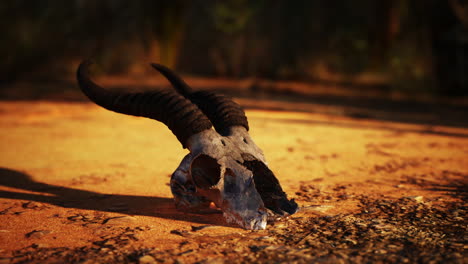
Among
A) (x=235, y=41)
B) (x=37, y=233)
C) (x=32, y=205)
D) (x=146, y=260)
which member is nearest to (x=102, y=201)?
(x=32, y=205)

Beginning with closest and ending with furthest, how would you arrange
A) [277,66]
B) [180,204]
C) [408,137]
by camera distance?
[180,204], [408,137], [277,66]

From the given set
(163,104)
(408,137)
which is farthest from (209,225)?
(408,137)

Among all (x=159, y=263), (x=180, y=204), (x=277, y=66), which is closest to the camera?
(x=159, y=263)

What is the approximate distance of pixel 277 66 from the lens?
16.4 metres

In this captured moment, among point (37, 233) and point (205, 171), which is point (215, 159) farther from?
point (37, 233)

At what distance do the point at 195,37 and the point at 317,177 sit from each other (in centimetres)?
1370

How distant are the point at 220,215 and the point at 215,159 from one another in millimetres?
480

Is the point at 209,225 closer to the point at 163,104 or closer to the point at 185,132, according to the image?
the point at 185,132

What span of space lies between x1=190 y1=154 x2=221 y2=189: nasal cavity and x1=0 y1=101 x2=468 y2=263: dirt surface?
0.27 metres

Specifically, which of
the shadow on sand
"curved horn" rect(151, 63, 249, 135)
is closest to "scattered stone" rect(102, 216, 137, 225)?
the shadow on sand

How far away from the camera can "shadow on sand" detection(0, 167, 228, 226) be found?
11.2 feet

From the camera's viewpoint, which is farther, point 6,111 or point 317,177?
point 6,111

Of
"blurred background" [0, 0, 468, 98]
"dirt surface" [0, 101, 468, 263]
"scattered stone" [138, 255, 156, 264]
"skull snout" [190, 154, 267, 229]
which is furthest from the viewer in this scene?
"blurred background" [0, 0, 468, 98]

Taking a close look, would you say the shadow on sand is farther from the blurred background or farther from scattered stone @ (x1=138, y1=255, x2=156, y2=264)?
the blurred background
